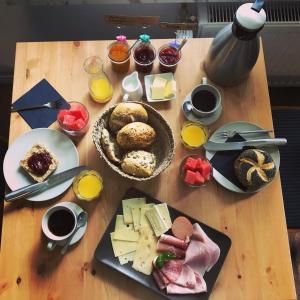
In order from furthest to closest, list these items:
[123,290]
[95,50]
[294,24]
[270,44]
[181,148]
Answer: [270,44], [294,24], [95,50], [181,148], [123,290]

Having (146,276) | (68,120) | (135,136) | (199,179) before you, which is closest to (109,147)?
(135,136)

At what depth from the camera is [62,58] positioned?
1302 millimetres

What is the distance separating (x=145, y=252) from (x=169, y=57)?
2.18 feet

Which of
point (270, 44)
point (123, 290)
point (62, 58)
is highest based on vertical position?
point (270, 44)

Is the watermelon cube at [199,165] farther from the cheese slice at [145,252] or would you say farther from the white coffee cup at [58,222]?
the white coffee cup at [58,222]

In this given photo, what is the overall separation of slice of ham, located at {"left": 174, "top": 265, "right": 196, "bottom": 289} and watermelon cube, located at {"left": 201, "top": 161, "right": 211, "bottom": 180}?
0.92 ft

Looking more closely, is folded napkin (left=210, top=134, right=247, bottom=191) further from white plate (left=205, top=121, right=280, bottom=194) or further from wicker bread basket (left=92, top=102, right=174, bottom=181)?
wicker bread basket (left=92, top=102, right=174, bottom=181)

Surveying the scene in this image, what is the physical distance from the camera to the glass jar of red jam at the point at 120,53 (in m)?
1.26

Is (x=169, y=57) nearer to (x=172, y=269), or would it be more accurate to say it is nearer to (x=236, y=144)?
(x=236, y=144)

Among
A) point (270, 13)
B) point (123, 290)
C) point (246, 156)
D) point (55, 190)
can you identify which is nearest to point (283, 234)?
point (246, 156)

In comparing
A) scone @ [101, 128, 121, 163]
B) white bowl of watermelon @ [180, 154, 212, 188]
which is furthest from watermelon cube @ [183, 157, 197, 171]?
scone @ [101, 128, 121, 163]

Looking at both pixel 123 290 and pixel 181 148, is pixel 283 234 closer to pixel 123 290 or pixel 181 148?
pixel 181 148

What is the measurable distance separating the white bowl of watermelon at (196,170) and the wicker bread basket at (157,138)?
80mm

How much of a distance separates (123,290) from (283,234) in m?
0.53
